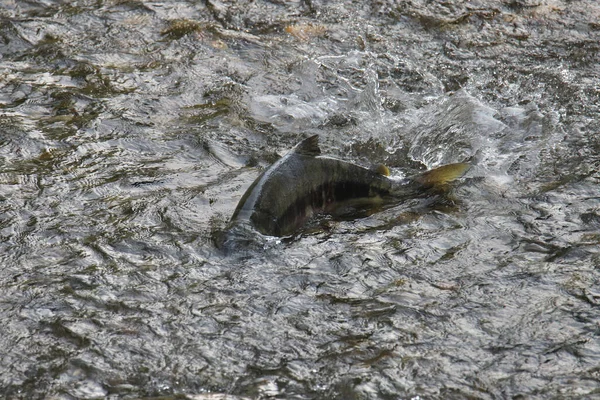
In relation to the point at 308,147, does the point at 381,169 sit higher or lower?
lower

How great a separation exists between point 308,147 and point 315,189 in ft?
0.95

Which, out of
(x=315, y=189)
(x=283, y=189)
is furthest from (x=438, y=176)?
(x=283, y=189)

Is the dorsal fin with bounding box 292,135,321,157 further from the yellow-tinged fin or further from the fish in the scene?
the yellow-tinged fin

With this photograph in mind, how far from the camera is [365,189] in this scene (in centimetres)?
570

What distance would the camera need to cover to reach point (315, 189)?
17.9ft

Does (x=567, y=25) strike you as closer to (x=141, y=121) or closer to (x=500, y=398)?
(x=141, y=121)

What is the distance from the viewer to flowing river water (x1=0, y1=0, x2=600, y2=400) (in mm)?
3982

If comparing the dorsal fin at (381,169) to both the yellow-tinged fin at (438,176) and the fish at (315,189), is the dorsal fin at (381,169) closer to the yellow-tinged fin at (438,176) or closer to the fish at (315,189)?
the fish at (315,189)

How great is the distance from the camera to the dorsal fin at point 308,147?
5.48 meters

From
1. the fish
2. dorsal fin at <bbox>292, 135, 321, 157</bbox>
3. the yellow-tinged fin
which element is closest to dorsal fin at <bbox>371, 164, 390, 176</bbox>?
the fish

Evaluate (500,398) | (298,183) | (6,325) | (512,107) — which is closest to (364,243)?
(298,183)

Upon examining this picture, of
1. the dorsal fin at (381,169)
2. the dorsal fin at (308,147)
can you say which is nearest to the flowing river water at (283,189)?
the dorsal fin at (381,169)

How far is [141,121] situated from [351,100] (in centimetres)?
183

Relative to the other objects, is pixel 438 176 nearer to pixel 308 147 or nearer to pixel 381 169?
pixel 381 169
